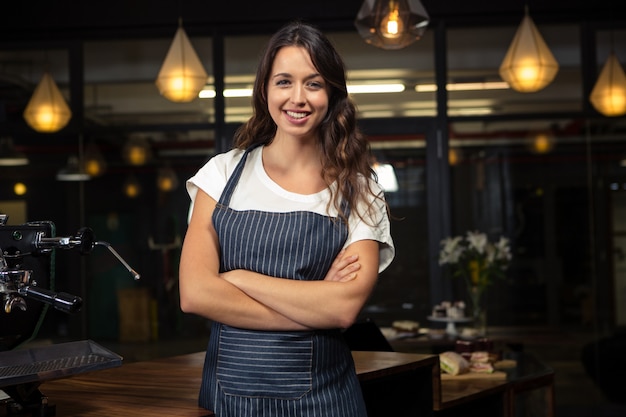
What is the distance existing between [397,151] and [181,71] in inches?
60.3

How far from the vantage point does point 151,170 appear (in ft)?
21.1

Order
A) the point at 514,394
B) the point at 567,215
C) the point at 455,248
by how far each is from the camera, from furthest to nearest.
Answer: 1. the point at 567,215
2. the point at 455,248
3. the point at 514,394

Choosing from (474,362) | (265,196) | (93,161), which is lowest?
(474,362)

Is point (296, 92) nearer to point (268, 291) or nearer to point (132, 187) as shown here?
point (268, 291)

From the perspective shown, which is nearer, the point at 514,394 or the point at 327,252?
the point at 327,252

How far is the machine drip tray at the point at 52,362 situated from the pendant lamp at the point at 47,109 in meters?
4.46

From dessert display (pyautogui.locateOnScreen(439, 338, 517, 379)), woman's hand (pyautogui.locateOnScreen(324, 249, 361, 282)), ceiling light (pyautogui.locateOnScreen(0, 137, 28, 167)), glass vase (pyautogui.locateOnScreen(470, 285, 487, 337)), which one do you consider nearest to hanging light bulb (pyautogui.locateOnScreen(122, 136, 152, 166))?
ceiling light (pyautogui.locateOnScreen(0, 137, 28, 167))

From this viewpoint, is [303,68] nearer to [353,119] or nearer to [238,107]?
[353,119]

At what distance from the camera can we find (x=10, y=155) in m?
6.47

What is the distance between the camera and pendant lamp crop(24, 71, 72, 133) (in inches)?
251

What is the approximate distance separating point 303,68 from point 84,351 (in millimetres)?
821

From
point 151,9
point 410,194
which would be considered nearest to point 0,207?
point 151,9

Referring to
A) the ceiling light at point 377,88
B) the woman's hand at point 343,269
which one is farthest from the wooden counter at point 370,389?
the ceiling light at point 377,88

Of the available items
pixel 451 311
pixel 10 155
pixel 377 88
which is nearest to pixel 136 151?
pixel 10 155
